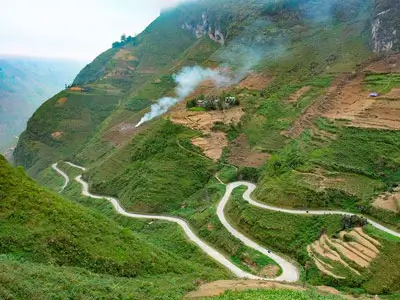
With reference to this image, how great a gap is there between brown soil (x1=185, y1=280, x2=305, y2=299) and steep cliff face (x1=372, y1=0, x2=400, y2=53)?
73601 millimetres

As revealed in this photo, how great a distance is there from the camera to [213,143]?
81.9 metres

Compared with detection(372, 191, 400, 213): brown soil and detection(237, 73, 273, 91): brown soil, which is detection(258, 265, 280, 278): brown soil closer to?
detection(372, 191, 400, 213): brown soil

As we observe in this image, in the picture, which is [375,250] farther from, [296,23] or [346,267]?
[296,23]

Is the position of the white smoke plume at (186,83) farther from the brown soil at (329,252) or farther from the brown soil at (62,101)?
the brown soil at (329,252)

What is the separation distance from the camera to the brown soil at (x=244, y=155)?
242 ft

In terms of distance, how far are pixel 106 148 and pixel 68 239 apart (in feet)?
246

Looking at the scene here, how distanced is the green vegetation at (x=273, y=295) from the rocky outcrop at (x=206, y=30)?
131 metres

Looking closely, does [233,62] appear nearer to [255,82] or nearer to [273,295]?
[255,82]

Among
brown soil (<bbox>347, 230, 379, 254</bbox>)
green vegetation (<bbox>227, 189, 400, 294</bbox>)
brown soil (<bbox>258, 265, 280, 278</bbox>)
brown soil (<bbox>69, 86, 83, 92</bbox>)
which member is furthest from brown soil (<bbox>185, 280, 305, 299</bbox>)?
brown soil (<bbox>69, 86, 83, 92</bbox>)

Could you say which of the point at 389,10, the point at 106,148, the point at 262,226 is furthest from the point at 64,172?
the point at 389,10

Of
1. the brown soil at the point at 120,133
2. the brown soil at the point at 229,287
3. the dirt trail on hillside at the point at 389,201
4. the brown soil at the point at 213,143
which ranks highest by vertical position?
the brown soil at the point at 120,133

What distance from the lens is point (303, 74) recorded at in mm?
101312

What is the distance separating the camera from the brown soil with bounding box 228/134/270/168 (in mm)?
73625

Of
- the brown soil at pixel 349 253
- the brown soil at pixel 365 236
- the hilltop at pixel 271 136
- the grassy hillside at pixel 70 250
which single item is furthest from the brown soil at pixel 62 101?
the brown soil at pixel 365 236
